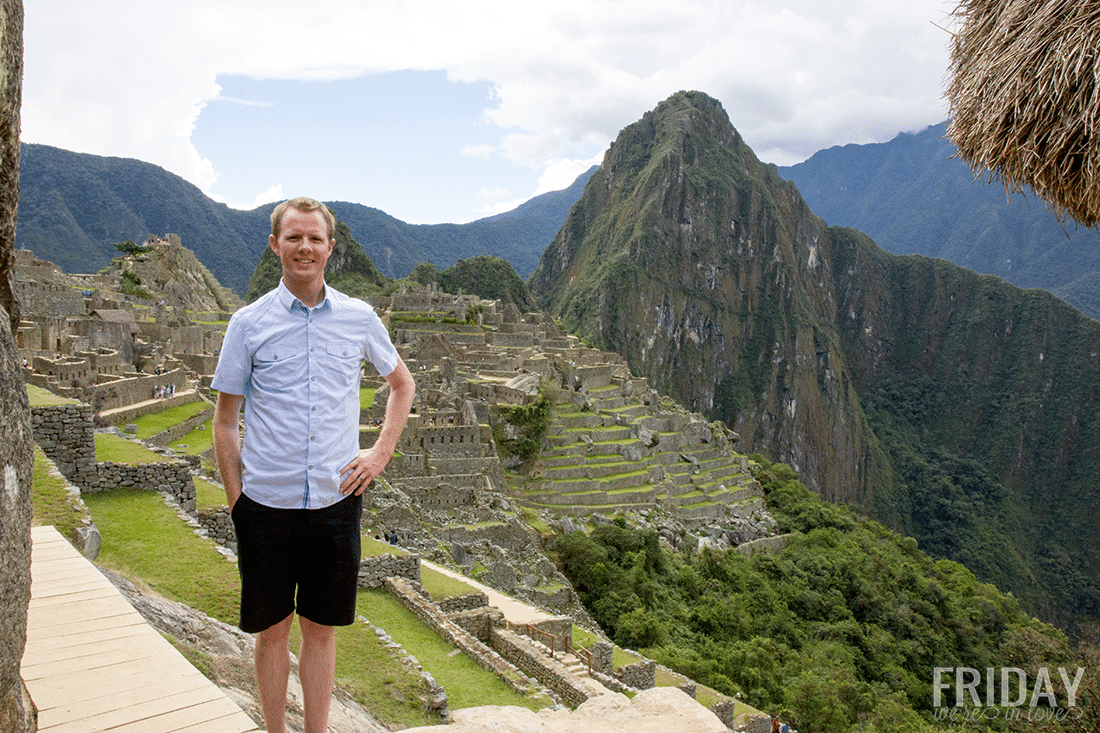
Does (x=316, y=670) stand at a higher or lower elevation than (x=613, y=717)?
higher

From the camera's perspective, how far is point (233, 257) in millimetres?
96688

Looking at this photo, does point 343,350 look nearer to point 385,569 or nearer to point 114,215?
point 385,569

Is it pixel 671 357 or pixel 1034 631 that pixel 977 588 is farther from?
pixel 671 357

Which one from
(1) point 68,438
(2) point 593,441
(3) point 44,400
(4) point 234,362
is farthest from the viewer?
(2) point 593,441

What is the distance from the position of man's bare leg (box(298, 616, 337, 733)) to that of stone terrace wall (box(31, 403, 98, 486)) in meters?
6.83

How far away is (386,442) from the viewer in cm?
333

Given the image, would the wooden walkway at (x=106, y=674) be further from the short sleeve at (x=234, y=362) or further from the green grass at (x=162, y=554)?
the green grass at (x=162, y=554)

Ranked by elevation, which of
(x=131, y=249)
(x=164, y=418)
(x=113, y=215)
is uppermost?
(x=113, y=215)

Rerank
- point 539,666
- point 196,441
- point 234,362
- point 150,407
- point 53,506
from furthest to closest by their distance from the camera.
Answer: point 150,407
point 196,441
point 539,666
point 53,506
point 234,362

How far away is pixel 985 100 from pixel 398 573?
29.3 feet

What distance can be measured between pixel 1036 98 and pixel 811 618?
93.3 feet

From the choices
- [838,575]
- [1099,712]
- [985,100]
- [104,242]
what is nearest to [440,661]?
[985,100]

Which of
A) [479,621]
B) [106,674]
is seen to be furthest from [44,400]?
[106,674]

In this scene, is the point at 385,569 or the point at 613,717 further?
the point at 385,569
